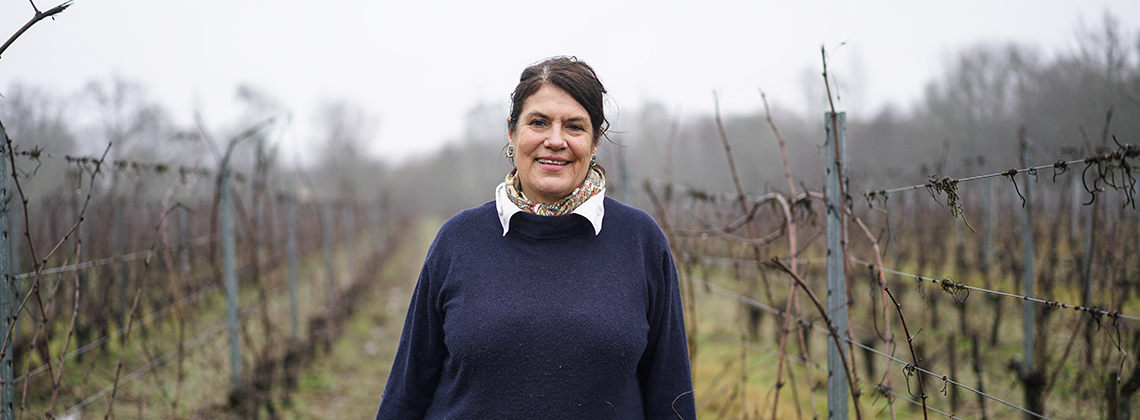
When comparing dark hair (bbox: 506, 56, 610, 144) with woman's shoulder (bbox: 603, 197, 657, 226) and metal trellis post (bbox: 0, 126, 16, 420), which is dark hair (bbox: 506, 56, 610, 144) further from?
metal trellis post (bbox: 0, 126, 16, 420)

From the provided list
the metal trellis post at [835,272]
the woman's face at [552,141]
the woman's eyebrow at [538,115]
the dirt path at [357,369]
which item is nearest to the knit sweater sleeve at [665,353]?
the woman's face at [552,141]

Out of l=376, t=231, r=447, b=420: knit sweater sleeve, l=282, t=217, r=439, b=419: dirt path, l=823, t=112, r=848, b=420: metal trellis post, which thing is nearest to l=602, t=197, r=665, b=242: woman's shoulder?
l=376, t=231, r=447, b=420: knit sweater sleeve

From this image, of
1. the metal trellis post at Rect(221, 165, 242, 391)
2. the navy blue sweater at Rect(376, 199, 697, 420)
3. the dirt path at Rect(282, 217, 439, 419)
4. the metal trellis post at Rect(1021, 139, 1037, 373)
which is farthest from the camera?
the dirt path at Rect(282, 217, 439, 419)

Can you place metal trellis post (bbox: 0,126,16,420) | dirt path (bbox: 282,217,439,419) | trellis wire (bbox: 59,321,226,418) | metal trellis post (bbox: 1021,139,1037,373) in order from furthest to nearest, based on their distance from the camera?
dirt path (bbox: 282,217,439,419)
metal trellis post (bbox: 1021,139,1037,373)
trellis wire (bbox: 59,321,226,418)
metal trellis post (bbox: 0,126,16,420)

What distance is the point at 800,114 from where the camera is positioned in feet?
96.2

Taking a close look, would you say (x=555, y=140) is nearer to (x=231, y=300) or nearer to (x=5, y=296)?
(x=5, y=296)

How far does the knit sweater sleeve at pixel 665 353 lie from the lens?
61.5 inches

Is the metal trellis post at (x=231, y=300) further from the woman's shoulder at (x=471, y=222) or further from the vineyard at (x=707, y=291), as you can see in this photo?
the woman's shoulder at (x=471, y=222)

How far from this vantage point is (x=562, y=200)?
5.13ft

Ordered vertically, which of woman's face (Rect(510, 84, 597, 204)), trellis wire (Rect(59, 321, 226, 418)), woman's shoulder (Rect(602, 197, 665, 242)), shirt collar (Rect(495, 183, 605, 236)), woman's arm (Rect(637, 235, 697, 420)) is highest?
woman's face (Rect(510, 84, 597, 204))

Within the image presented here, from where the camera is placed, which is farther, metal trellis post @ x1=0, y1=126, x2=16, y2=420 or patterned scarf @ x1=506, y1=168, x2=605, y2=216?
metal trellis post @ x1=0, y1=126, x2=16, y2=420

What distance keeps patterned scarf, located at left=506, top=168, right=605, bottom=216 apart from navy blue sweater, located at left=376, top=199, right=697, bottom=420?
0.09 ft

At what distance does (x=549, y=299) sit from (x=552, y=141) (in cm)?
40

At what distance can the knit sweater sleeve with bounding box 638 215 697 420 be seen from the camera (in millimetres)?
1562
